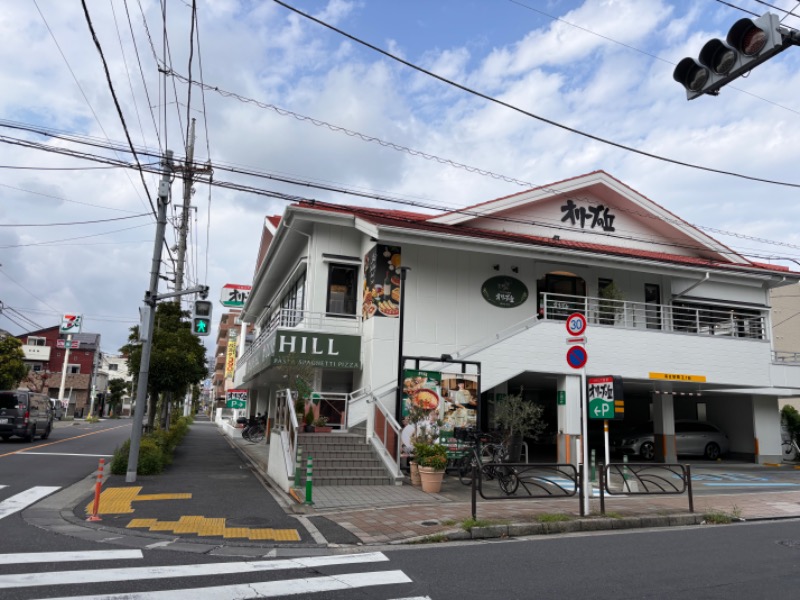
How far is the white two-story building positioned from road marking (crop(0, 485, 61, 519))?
634 cm

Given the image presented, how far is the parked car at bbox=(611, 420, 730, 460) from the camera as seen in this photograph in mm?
21891

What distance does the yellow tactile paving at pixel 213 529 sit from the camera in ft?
27.3

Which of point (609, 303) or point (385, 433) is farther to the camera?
point (609, 303)

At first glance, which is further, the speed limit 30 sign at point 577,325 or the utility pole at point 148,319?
the utility pole at point 148,319

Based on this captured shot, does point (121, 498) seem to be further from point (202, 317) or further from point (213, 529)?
point (202, 317)

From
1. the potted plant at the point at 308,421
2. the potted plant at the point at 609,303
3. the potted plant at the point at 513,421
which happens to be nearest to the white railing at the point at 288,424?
the potted plant at the point at 308,421

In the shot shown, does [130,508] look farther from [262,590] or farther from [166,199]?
[166,199]

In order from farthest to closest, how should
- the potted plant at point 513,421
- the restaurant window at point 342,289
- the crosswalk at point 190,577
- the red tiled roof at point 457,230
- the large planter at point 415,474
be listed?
the restaurant window at point 342,289 < the red tiled roof at point 457,230 < the potted plant at point 513,421 < the large planter at point 415,474 < the crosswalk at point 190,577

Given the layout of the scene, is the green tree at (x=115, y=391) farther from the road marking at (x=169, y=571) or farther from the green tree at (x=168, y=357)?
the road marking at (x=169, y=571)

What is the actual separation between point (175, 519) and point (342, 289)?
10600 mm

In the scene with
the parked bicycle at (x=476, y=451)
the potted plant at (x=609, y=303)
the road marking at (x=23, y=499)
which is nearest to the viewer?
the road marking at (x=23, y=499)

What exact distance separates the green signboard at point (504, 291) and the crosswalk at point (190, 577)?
1274cm

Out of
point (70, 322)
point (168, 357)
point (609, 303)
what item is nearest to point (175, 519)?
point (168, 357)

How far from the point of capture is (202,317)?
15.2 metres
